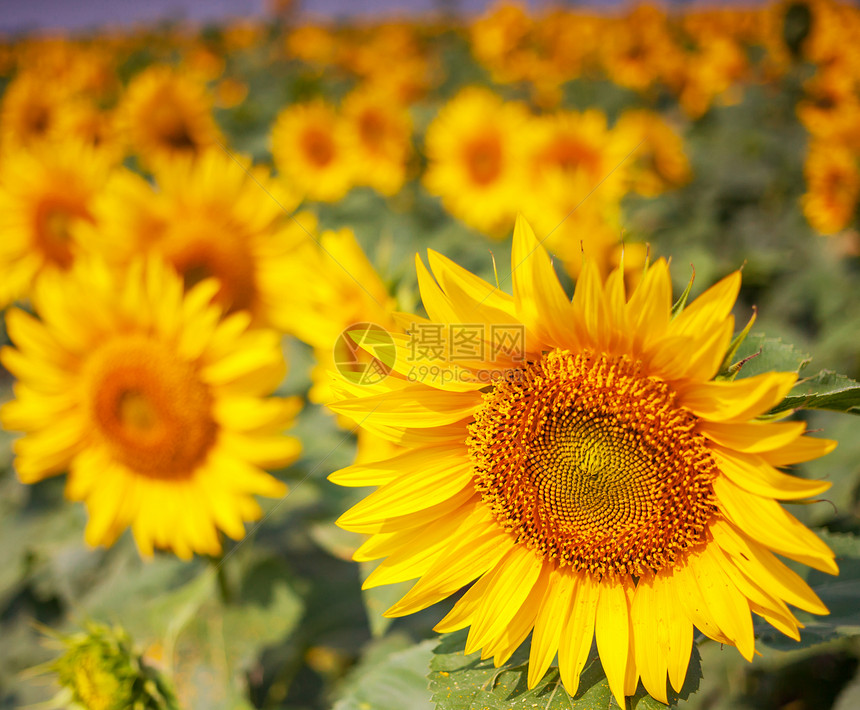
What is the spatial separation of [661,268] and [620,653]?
26.7 inches

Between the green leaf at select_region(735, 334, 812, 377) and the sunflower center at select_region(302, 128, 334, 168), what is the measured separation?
4810 mm

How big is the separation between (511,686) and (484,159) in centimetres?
433

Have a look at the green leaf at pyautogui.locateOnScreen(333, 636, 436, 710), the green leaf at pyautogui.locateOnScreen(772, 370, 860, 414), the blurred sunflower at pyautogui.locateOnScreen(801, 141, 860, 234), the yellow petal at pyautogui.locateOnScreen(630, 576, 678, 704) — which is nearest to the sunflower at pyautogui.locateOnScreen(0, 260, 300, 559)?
the green leaf at pyautogui.locateOnScreen(333, 636, 436, 710)

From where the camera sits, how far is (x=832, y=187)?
455 cm

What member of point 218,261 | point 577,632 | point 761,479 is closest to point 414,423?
point 577,632

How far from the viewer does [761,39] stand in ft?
28.3

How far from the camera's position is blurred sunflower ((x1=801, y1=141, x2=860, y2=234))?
4332mm

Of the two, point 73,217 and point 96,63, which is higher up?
point 73,217

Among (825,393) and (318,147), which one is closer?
(825,393)

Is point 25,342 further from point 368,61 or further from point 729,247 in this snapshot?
point 368,61

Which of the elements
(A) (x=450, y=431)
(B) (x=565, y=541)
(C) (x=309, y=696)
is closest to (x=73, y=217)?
(C) (x=309, y=696)

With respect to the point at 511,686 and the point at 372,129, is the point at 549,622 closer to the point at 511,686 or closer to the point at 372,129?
the point at 511,686

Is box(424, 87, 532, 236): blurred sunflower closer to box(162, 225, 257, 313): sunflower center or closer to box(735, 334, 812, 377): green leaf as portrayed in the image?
box(162, 225, 257, 313): sunflower center


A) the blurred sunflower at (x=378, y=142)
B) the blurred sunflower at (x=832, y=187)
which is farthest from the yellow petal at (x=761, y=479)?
the blurred sunflower at (x=378, y=142)
